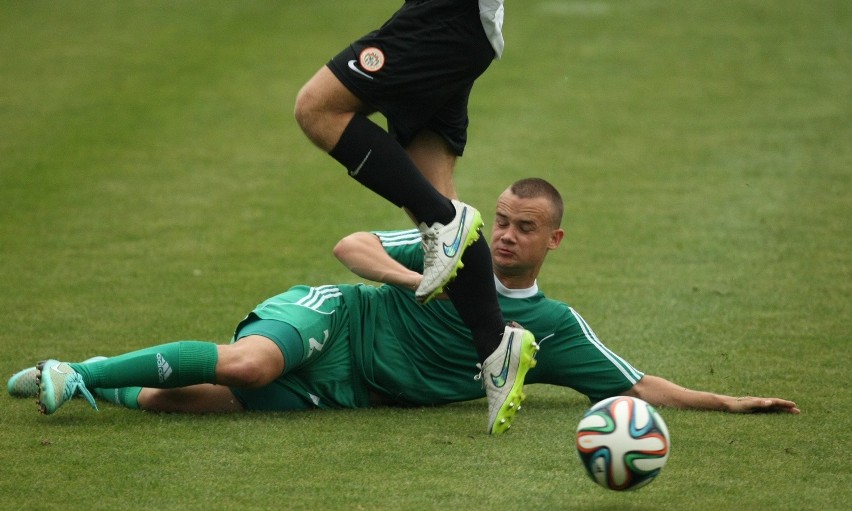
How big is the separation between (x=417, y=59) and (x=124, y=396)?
209 centimetres

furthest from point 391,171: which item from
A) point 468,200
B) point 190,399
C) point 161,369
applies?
point 468,200

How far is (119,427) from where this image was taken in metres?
5.53

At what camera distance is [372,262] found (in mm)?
5883

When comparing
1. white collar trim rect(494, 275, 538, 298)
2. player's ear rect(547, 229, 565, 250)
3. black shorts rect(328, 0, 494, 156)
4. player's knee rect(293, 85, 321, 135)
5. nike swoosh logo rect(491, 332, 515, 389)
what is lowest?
nike swoosh logo rect(491, 332, 515, 389)

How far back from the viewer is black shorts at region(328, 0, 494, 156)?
17.2 ft

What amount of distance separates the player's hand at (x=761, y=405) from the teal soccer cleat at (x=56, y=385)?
2823mm

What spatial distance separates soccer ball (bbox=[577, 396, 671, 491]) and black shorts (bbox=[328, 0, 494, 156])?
1.54 meters

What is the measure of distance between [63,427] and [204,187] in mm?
6274

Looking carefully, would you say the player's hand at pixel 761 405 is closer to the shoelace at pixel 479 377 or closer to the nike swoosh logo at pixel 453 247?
the shoelace at pixel 479 377

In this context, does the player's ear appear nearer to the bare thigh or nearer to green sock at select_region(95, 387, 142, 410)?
the bare thigh

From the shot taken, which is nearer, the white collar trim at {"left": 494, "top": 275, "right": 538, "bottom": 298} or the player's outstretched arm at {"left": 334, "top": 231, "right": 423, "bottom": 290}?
the player's outstretched arm at {"left": 334, "top": 231, "right": 423, "bottom": 290}

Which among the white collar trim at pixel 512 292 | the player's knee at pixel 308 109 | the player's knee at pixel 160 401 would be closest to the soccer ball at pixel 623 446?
the white collar trim at pixel 512 292

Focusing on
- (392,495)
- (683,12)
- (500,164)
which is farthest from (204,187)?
(683,12)

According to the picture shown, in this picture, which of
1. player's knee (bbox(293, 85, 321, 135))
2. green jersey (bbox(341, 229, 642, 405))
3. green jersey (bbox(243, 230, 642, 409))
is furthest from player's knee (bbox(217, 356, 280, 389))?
player's knee (bbox(293, 85, 321, 135))
